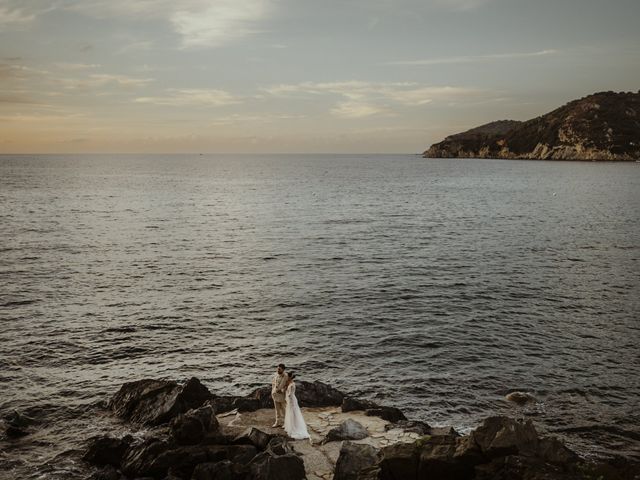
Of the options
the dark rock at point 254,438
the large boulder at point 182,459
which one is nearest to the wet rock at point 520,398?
the dark rock at point 254,438

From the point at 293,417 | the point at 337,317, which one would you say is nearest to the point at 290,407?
the point at 293,417

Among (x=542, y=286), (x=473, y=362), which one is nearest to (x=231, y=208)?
(x=542, y=286)

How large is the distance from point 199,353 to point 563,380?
23.0 m

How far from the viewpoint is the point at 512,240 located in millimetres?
75562

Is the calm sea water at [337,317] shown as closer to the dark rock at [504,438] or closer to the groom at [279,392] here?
the groom at [279,392]

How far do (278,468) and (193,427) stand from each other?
4.80 metres

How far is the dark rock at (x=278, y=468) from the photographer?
17.9m

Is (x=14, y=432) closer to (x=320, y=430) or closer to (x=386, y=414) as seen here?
(x=320, y=430)

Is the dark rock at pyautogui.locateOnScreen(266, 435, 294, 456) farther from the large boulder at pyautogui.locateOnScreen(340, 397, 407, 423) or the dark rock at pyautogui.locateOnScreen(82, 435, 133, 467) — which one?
the dark rock at pyautogui.locateOnScreen(82, 435, 133, 467)

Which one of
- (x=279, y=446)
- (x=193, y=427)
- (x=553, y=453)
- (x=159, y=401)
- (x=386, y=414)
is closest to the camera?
(x=553, y=453)

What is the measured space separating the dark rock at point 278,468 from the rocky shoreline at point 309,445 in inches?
1.3

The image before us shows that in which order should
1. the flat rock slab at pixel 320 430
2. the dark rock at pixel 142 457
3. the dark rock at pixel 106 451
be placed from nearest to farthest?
the flat rock slab at pixel 320 430 < the dark rock at pixel 142 457 < the dark rock at pixel 106 451

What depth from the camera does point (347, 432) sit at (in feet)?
71.9

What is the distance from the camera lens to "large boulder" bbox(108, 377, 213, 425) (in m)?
25.1
